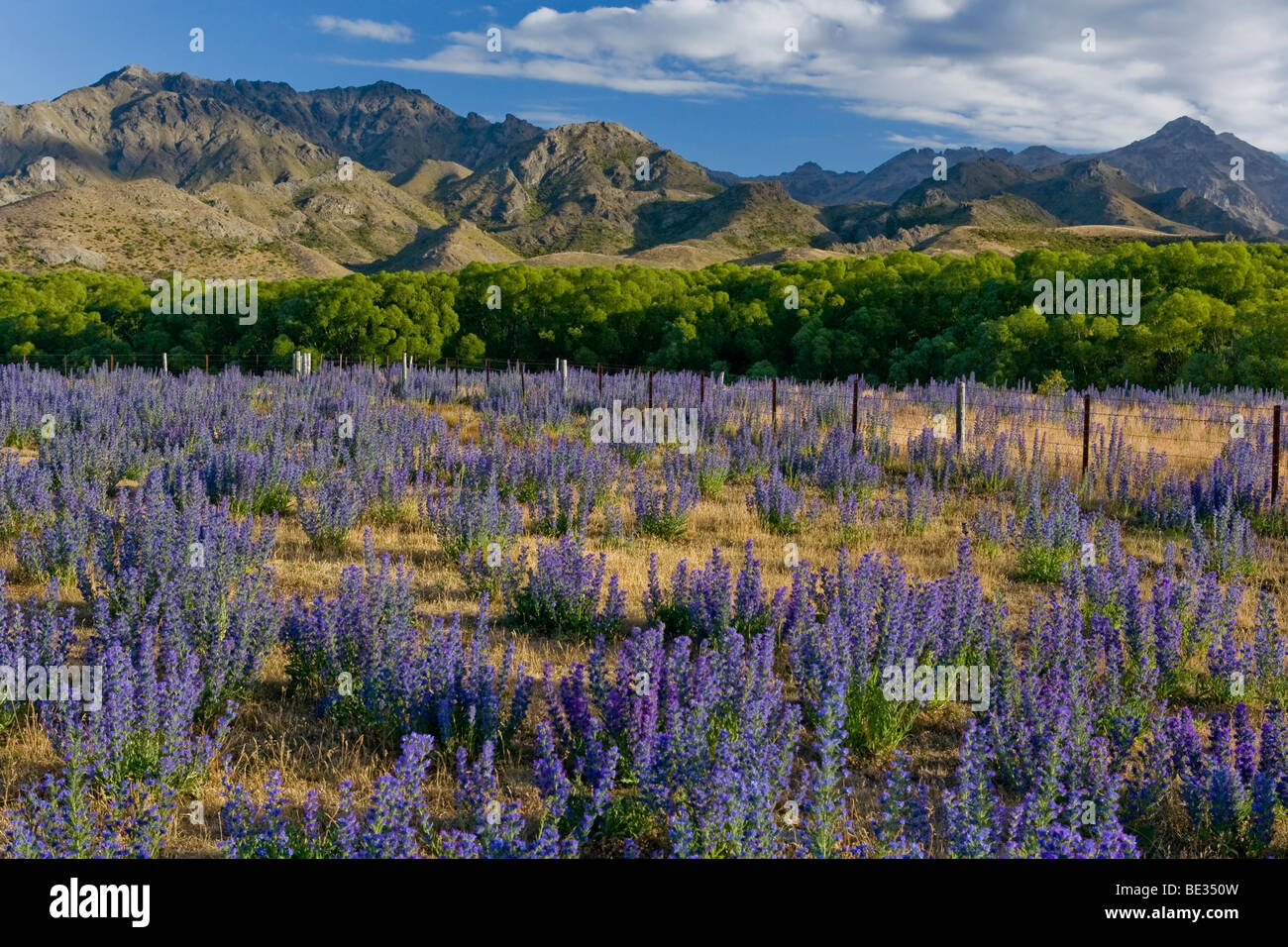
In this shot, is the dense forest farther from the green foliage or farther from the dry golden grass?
the green foliage

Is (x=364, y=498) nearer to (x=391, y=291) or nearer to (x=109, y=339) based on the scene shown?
(x=391, y=291)

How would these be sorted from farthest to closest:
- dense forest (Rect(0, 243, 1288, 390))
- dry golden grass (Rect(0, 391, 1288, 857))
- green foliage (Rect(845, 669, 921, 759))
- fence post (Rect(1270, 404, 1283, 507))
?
dense forest (Rect(0, 243, 1288, 390))
fence post (Rect(1270, 404, 1283, 507))
green foliage (Rect(845, 669, 921, 759))
dry golden grass (Rect(0, 391, 1288, 857))

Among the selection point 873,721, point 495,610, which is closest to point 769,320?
point 495,610

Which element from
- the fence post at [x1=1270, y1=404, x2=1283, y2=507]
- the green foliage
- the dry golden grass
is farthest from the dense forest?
the green foliage

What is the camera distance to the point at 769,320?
3712 cm

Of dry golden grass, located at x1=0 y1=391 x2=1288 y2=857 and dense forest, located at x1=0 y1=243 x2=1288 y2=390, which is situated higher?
dense forest, located at x1=0 y1=243 x2=1288 y2=390

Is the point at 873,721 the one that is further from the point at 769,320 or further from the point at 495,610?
the point at 769,320

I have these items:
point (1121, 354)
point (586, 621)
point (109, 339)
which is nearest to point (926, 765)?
point (586, 621)

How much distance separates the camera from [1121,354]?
2602 centimetres

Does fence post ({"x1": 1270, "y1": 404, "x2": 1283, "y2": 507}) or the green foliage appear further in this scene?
fence post ({"x1": 1270, "y1": 404, "x2": 1283, "y2": 507})

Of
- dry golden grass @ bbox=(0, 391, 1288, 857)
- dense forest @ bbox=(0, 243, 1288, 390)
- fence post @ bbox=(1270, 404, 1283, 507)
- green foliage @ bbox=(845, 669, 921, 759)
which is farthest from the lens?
dense forest @ bbox=(0, 243, 1288, 390)

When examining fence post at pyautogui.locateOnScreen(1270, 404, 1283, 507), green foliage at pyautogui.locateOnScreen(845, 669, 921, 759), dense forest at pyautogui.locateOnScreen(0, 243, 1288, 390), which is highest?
dense forest at pyautogui.locateOnScreen(0, 243, 1288, 390)

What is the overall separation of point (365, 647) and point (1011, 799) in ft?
9.84

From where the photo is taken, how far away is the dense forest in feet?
82.2
